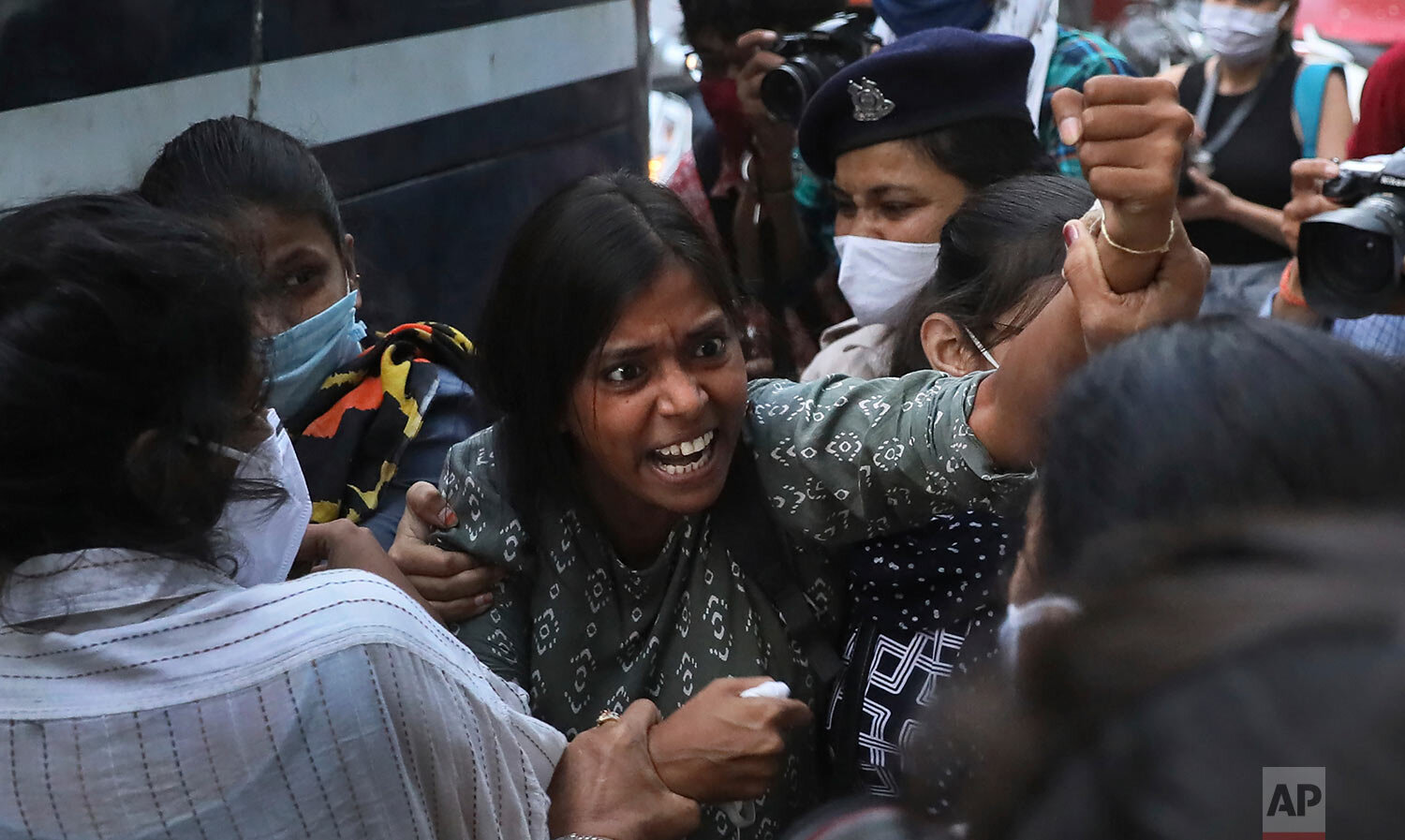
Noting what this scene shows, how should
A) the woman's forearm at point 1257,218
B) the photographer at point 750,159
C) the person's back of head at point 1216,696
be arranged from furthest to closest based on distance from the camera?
the woman's forearm at point 1257,218, the photographer at point 750,159, the person's back of head at point 1216,696

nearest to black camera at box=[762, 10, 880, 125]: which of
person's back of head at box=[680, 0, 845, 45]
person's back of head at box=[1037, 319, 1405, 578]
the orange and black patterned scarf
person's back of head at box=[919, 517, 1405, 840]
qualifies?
person's back of head at box=[680, 0, 845, 45]

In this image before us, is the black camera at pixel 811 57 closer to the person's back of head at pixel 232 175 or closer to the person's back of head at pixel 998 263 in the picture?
the person's back of head at pixel 998 263

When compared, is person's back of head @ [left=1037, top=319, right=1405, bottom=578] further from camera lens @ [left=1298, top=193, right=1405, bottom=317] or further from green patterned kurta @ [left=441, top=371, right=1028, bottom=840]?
camera lens @ [left=1298, top=193, right=1405, bottom=317]

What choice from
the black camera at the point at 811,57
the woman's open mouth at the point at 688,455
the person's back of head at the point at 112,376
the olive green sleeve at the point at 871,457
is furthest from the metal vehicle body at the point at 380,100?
the person's back of head at the point at 112,376

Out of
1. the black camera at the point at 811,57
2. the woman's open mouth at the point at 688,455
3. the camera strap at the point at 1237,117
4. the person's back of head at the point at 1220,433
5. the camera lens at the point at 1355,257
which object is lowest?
the camera strap at the point at 1237,117

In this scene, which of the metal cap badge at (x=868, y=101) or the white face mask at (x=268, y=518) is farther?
the metal cap badge at (x=868, y=101)

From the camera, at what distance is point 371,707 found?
1.22 metres

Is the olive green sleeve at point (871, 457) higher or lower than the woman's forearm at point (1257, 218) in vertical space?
higher

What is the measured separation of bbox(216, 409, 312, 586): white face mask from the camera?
149cm

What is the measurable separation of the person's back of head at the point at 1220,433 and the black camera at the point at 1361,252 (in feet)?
4.74

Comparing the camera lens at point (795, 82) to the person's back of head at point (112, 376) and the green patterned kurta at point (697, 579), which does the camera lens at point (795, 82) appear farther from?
the person's back of head at point (112, 376)

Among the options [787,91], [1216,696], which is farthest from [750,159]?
[1216,696]

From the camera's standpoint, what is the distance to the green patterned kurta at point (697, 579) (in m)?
1.64

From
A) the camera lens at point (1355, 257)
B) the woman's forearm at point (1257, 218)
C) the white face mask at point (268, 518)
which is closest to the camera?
the white face mask at point (268, 518)
